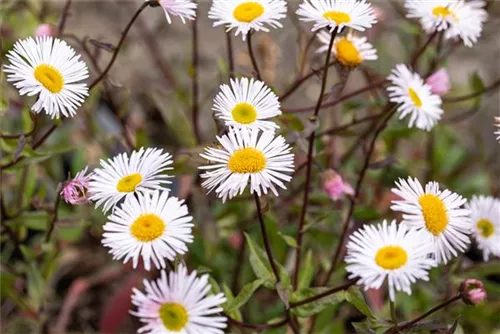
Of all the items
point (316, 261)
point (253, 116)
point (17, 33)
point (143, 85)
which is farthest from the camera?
point (143, 85)

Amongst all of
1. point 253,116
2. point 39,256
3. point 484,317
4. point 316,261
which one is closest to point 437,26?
point 253,116

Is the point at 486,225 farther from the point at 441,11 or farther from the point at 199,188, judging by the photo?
the point at 199,188

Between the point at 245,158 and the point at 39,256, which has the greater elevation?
the point at 39,256

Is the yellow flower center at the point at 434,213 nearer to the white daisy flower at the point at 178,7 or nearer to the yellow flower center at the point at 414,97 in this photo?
the yellow flower center at the point at 414,97

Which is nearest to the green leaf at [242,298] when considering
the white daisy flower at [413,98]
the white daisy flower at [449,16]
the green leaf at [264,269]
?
the green leaf at [264,269]

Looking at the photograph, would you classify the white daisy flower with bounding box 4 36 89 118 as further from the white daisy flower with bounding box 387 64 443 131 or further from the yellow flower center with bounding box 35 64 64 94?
the white daisy flower with bounding box 387 64 443 131

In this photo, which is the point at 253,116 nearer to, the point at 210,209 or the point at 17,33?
the point at 210,209
